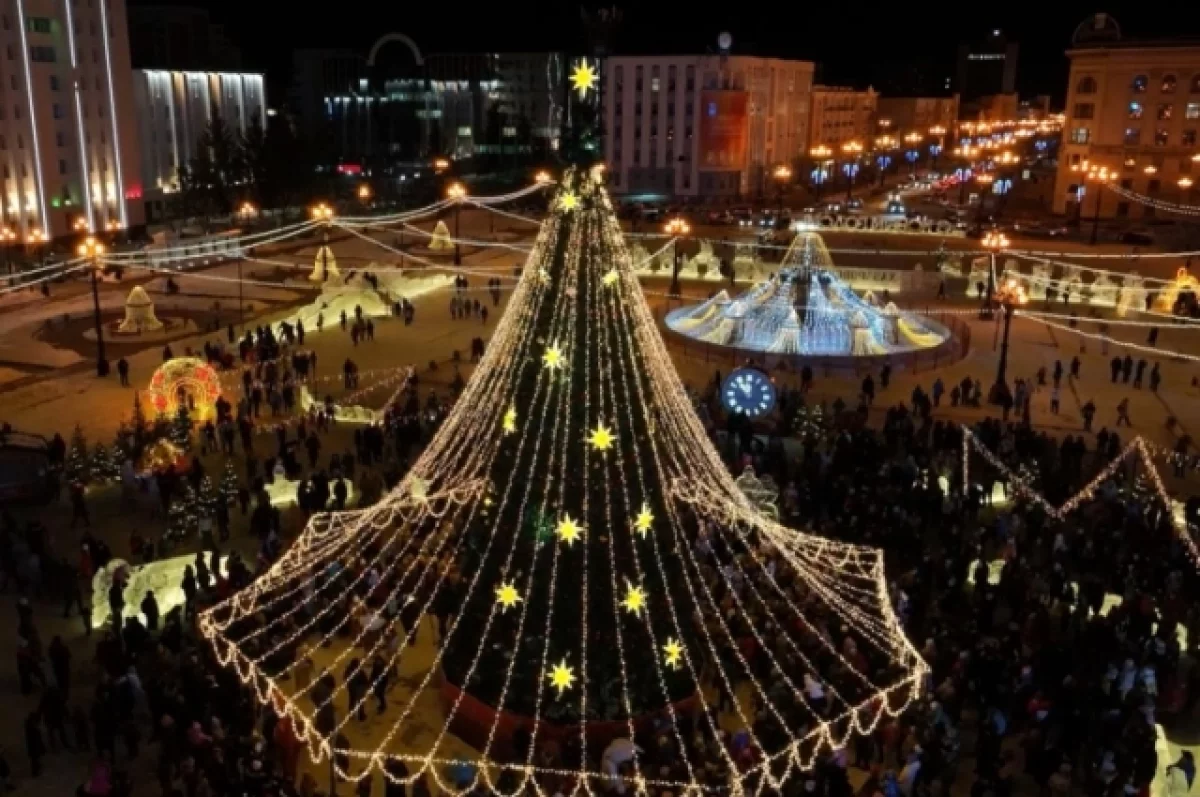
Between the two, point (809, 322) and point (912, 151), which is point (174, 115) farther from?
point (912, 151)

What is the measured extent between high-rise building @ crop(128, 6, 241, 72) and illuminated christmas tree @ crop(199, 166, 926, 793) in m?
60.6

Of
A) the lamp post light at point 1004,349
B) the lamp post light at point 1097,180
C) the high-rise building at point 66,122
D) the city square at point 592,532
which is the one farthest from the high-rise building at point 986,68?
the lamp post light at point 1004,349

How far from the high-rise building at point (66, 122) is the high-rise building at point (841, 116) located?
56133mm

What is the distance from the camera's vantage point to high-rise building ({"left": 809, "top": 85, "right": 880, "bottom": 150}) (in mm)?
94375

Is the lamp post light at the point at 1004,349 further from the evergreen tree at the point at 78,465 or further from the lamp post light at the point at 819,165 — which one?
the lamp post light at the point at 819,165

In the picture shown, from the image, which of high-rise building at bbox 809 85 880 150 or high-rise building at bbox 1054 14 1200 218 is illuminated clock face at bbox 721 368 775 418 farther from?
high-rise building at bbox 809 85 880 150

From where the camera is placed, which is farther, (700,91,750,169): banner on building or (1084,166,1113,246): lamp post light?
(700,91,750,169): banner on building

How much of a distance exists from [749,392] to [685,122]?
189 ft

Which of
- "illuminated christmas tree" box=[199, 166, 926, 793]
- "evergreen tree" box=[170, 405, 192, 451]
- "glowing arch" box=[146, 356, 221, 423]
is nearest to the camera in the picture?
"illuminated christmas tree" box=[199, 166, 926, 793]

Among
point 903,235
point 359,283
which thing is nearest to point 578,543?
point 359,283

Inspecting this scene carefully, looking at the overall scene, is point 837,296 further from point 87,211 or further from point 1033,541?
point 87,211

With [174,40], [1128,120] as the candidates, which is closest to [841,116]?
[1128,120]

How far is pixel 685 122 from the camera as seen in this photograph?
7669 cm

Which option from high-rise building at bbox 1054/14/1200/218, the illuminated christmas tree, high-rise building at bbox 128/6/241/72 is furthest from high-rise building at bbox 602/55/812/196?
the illuminated christmas tree
